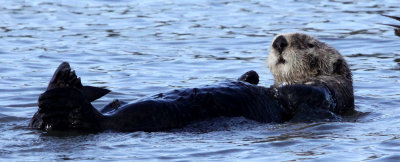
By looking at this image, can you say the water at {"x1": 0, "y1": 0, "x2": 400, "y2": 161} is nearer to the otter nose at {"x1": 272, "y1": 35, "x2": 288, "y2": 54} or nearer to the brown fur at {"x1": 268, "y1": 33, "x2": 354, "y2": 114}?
the brown fur at {"x1": 268, "y1": 33, "x2": 354, "y2": 114}

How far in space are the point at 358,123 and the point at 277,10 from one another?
7.19 m

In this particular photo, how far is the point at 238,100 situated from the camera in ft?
18.6

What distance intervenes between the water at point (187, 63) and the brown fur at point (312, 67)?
0.27 meters

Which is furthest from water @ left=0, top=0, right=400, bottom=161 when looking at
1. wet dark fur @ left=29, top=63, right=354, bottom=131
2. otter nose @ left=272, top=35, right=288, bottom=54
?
otter nose @ left=272, top=35, right=288, bottom=54

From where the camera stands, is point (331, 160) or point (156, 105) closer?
point (331, 160)

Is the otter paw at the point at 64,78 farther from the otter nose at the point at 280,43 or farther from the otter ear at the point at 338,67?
the otter ear at the point at 338,67

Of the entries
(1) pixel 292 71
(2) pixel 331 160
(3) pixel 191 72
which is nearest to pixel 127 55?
(3) pixel 191 72

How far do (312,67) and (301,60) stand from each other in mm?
169

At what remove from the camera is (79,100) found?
500 cm

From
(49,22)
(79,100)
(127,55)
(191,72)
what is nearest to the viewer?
(79,100)

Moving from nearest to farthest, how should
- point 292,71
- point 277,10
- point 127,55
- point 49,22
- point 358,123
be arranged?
point 358,123 < point 292,71 < point 127,55 < point 49,22 < point 277,10

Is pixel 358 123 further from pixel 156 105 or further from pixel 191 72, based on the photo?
pixel 191 72

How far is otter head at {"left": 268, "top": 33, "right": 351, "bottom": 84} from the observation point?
251 inches

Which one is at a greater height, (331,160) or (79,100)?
(79,100)
